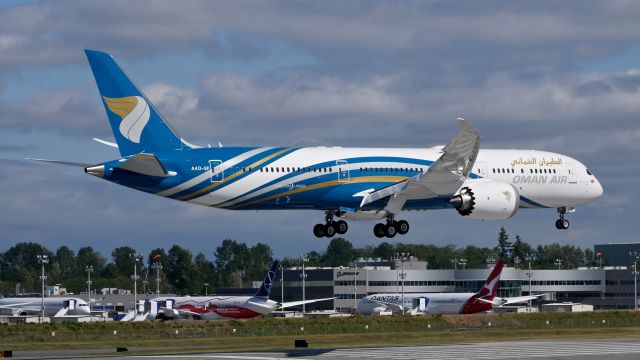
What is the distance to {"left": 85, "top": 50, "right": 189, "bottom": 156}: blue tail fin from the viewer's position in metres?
62.8

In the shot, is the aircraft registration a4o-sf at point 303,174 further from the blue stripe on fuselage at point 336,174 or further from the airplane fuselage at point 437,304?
the airplane fuselage at point 437,304

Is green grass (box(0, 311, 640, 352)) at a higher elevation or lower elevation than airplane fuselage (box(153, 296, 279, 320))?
lower

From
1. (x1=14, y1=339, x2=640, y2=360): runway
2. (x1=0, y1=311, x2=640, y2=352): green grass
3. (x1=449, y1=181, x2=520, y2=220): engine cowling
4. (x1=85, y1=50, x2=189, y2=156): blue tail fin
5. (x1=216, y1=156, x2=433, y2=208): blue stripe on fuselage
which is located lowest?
(x1=0, y1=311, x2=640, y2=352): green grass

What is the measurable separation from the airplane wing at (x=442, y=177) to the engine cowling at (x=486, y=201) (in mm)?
805

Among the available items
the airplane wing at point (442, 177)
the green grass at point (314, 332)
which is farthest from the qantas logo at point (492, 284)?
the airplane wing at point (442, 177)

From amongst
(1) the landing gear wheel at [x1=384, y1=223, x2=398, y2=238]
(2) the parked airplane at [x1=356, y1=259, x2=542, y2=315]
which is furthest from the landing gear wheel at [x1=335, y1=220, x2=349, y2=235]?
(2) the parked airplane at [x1=356, y1=259, x2=542, y2=315]

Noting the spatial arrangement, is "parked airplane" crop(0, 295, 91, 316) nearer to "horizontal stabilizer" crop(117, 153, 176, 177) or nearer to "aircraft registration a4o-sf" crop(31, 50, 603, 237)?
"aircraft registration a4o-sf" crop(31, 50, 603, 237)

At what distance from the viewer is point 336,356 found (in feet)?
195

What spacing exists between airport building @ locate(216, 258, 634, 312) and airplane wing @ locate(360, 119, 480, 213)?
102 meters

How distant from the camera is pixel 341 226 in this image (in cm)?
6869

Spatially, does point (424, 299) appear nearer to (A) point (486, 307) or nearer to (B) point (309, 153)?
(A) point (486, 307)

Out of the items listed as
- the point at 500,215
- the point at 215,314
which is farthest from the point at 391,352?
the point at 215,314

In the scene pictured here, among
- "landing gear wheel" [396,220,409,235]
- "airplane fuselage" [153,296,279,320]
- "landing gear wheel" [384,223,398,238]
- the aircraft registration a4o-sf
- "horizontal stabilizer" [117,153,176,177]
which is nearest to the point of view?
"horizontal stabilizer" [117,153,176,177]

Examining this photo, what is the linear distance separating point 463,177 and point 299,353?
13.0 meters
